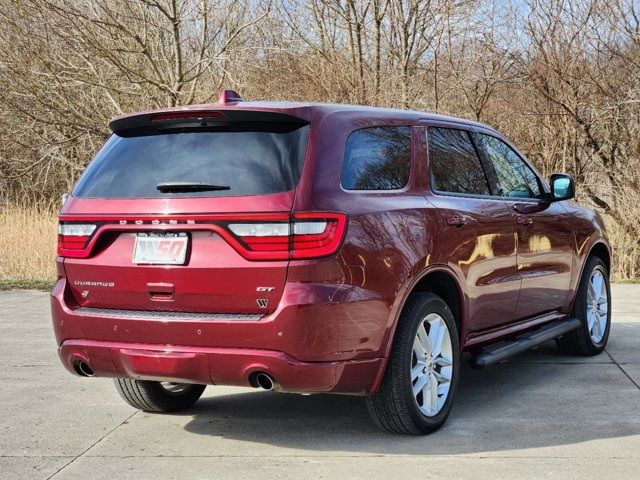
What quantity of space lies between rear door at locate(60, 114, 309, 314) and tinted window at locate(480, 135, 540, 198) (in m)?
2.14

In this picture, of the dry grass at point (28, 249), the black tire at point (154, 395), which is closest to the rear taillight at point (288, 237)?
the black tire at point (154, 395)

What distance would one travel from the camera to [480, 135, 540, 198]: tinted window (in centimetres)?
646

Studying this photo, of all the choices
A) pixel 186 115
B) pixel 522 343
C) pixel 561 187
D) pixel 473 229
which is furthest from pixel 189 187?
pixel 561 187

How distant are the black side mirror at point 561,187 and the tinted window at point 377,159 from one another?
1.88 metres

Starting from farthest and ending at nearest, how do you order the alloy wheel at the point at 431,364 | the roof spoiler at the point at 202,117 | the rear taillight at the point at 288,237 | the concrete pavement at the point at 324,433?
1. the alloy wheel at the point at 431,364
2. the roof spoiler at the point at 202,117
3. the concrete pavement at the point at 324,433
4. the rear taillight at the point at 288,237

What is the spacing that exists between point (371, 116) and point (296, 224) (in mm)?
1073

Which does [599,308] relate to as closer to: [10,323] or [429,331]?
[429,331]

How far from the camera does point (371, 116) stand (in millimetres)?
5246

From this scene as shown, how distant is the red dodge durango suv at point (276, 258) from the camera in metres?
4.48

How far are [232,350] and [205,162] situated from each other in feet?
3.16

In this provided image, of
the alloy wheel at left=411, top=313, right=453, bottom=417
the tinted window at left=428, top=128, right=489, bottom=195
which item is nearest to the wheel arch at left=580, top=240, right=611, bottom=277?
the tinted window at left=428, top=128, right=489, bottom=195

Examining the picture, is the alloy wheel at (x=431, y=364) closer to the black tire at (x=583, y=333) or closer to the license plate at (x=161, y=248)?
the license plate at (x=161, y=248)

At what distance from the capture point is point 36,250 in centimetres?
1474

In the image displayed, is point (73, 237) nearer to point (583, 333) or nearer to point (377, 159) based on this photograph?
point (377, 159)
